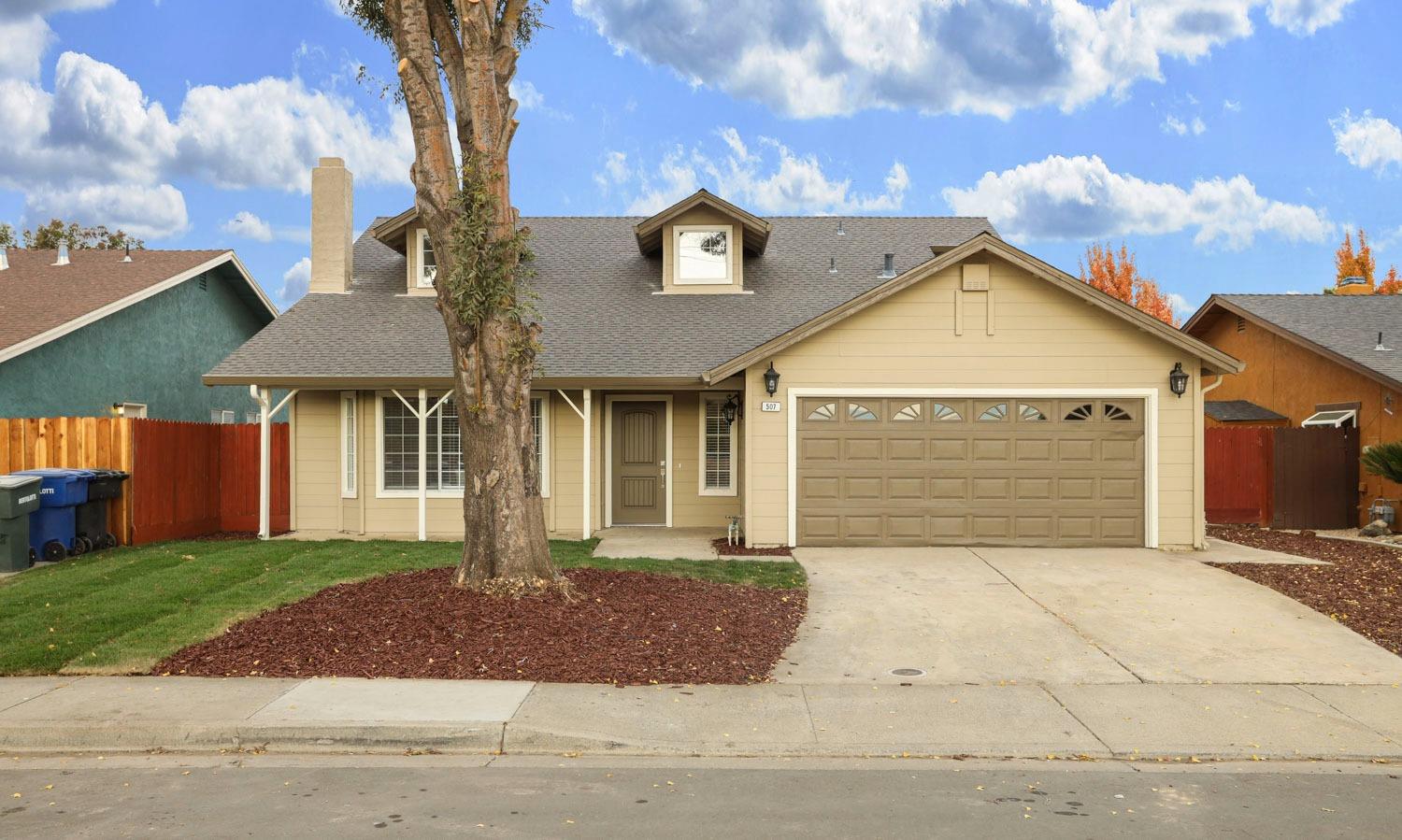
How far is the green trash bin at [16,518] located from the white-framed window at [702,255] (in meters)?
10.3

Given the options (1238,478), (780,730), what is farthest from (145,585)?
(1238,478)

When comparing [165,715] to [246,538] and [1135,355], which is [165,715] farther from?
[1135,355]

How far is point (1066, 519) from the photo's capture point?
1450 centimetres

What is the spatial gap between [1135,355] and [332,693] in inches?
464

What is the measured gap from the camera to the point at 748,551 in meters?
14.2

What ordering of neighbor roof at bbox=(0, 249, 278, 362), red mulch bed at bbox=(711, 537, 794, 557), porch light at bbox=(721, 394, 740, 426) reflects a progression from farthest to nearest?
neighbor roof at bbox=(0, 249, 278, 362), porch light at bbox=(721, 394, 740, 426), red mulch bed at bbox=(711, 537, 794, 557)

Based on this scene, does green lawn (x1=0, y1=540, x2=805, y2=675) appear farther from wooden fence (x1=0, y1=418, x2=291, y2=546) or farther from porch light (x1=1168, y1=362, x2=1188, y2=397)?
porch light (x1=1168, y1=362, x2=1188, y2=397)

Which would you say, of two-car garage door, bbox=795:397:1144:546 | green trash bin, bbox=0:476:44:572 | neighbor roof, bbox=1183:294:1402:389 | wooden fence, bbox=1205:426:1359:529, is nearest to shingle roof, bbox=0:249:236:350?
green trash bin, bbox=0:476:44:572

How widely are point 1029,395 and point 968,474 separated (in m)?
1.42

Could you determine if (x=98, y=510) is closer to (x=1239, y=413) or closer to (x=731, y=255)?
(x=731, y=255)

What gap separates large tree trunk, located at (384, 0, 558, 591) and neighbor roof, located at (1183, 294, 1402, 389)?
14849 mm

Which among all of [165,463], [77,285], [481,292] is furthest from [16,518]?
[77,285]

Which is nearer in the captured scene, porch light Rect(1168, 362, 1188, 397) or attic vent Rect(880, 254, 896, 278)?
porch light Rect(1168, 362, 1188, 397)

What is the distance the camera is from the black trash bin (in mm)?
14266
